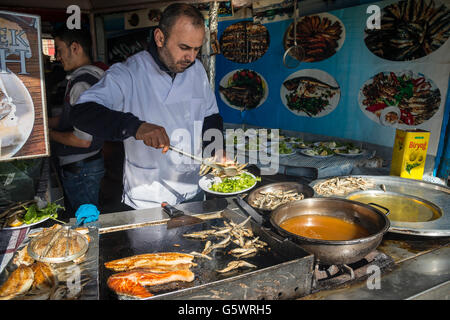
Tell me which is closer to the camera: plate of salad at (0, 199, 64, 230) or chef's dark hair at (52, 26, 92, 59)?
plate of salad at (0, 199, 64, 230)

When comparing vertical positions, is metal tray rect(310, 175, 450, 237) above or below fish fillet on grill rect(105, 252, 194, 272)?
above

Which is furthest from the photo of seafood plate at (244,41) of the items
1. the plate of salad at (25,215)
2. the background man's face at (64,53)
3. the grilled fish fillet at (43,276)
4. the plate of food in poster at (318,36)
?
the grilled fish fillet at (43,276)

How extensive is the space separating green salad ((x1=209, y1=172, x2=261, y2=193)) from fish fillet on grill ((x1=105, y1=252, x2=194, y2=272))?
1270 millimetres

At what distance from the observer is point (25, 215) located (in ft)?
8.24

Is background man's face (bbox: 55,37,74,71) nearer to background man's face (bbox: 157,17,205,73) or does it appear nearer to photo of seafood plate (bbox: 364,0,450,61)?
background man's face (bbox: 157,17,205,73)

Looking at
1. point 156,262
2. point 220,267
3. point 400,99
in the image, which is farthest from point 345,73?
point 156,262

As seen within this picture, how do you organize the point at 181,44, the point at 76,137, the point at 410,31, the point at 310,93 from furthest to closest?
the point at 310,93 < the point at 410,31 < the point at 76,137 < the point at 181,44

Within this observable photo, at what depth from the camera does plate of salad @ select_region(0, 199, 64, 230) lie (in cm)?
241

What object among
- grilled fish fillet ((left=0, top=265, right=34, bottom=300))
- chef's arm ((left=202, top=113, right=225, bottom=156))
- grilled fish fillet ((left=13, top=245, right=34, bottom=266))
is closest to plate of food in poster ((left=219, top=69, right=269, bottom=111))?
chef's arm ((left=202, top=113, right=225, bottom=156))

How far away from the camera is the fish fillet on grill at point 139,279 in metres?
1.32

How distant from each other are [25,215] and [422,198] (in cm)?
333

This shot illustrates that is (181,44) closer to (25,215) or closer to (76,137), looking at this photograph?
(76,137)

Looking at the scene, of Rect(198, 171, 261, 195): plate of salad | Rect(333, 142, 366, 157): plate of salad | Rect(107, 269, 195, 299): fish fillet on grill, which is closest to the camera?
Rect(107, 269, 195, 299): fish fillet on grill
